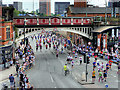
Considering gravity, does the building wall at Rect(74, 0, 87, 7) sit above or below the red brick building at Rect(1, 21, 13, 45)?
above

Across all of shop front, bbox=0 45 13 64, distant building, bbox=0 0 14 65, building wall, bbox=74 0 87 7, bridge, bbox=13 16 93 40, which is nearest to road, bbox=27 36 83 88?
shop front, bbox=0 45 13 64

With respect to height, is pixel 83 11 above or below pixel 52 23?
above

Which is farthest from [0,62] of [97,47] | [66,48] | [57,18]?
[66,48]

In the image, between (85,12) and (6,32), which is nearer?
(6,32)

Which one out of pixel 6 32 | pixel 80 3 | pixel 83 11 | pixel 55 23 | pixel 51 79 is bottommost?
pixel 51 79

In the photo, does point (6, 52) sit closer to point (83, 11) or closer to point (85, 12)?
point (85, 12)

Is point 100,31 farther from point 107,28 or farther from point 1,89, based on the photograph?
point 1,89

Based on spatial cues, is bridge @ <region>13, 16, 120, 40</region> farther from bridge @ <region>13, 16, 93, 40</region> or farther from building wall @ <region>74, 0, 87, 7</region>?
building wall @ <region>74, 0, 87, 7</region>

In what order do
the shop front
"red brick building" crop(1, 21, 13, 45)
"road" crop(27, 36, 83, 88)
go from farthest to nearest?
"red brick building" crop(1, 21, 13, 45) → the shop front → "road" crop(27, 36, 83, 88)

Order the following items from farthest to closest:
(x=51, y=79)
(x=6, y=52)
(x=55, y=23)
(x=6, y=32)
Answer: (x=55, y=23) → (x=6, y=32) → (x=6, y=52) → (x=51, y=79)

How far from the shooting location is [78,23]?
4466 centimetres

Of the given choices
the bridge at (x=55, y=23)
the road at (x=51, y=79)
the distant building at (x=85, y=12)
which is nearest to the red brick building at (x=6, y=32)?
the road at (x=51, y=79)

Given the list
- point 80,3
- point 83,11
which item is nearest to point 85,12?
point 83,11

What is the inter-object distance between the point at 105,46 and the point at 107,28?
3643 millimetres
